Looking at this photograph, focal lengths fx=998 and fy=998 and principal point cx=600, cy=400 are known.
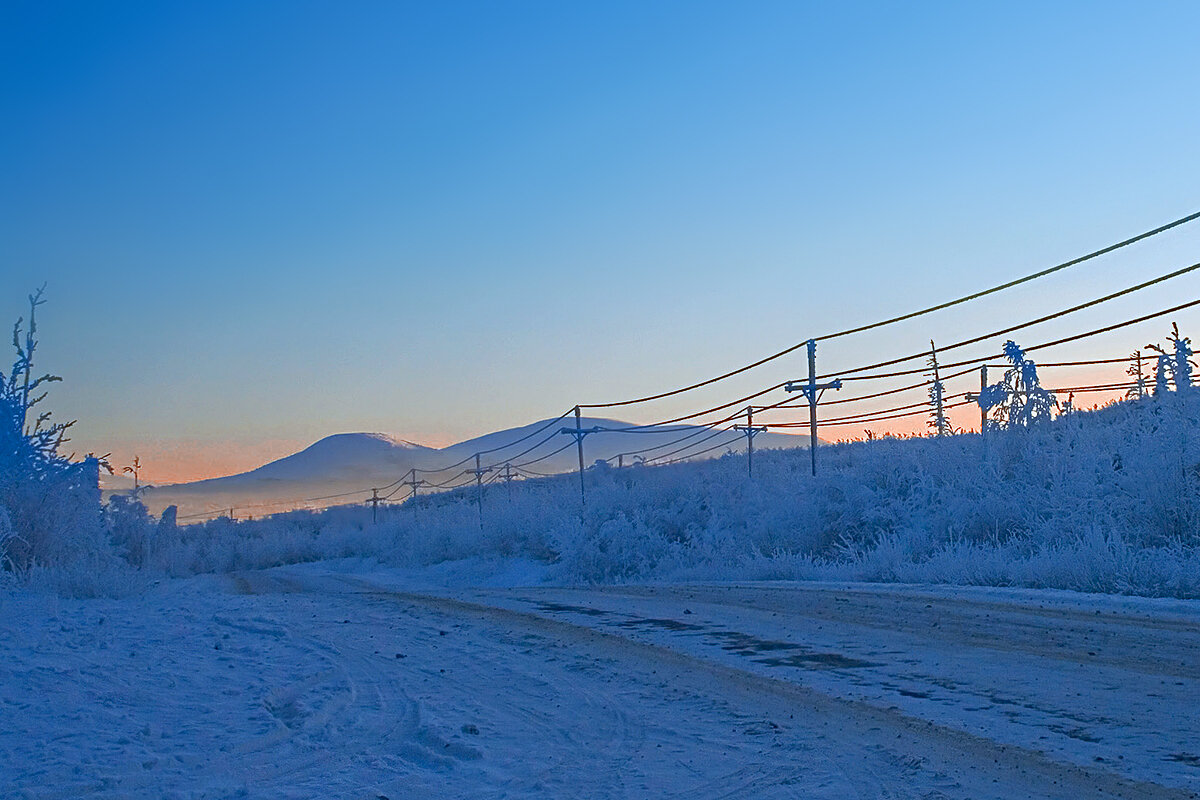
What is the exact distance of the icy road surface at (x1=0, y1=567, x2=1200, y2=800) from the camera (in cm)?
509

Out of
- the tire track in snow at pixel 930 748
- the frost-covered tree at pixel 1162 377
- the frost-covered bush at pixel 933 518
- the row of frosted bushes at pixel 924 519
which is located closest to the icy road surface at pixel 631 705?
the tire track in snow at pixel 930 748

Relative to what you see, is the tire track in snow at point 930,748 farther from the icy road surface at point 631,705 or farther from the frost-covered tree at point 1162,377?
the frost-covered tree at point 1162,377

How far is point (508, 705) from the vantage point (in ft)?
23.8

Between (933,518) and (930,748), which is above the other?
Answer: (933,518)

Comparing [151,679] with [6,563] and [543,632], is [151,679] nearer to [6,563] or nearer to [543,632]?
[543,632]

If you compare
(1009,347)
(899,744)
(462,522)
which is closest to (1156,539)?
(1009,347)

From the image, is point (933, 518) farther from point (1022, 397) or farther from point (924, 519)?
point (1022, 397)

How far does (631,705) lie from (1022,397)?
17.8m

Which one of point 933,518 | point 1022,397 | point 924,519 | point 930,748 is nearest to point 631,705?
point 930,748

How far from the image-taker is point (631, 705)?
705 cm

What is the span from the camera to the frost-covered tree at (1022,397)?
2188 cm

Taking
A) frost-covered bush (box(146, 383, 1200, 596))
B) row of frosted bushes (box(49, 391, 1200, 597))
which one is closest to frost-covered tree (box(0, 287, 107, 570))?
row of frosted bushes (box(49, 391, 1200, 597))

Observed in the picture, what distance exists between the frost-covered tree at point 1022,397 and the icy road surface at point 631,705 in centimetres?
1144

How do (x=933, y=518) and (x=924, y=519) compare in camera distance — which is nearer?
(x=933, y=518)
